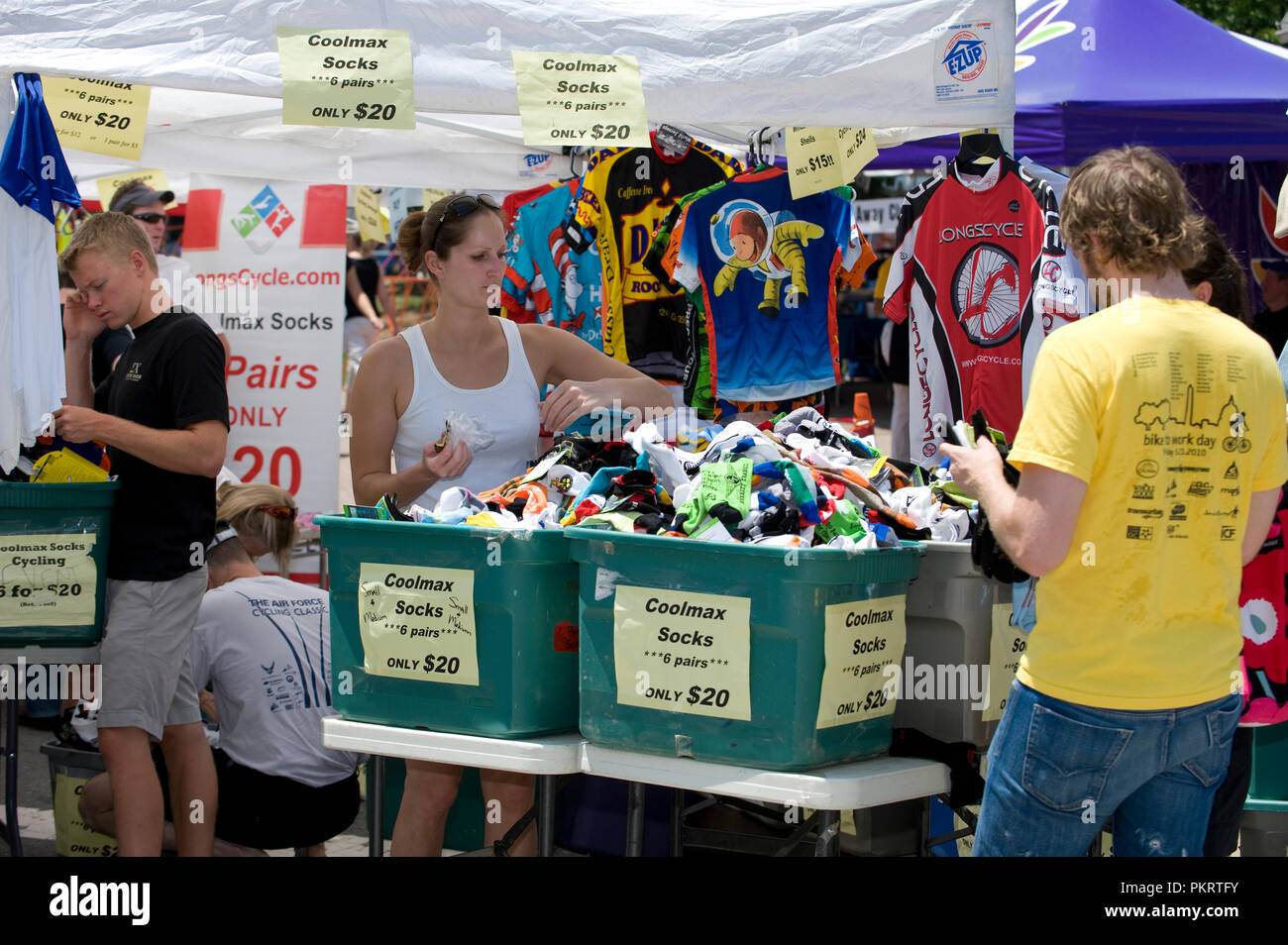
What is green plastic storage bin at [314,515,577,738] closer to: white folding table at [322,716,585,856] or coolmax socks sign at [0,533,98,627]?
white folding table at [322,716,585,856]

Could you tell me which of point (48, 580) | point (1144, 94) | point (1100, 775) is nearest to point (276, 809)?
point (48, 580)

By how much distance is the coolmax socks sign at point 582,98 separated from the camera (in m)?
3.27

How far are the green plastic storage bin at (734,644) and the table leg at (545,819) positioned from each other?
0.35 meters

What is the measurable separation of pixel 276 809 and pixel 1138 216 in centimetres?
276

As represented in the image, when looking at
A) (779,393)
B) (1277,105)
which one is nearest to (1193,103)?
(1277,105)

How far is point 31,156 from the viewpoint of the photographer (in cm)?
335

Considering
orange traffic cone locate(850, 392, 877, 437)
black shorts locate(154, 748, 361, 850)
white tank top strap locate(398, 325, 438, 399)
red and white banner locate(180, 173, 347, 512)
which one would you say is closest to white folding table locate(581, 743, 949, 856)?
orange traffic cone locate(850, 392, 877, 437)

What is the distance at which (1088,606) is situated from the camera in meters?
2.12


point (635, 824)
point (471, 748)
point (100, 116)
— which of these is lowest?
point (635, 824)

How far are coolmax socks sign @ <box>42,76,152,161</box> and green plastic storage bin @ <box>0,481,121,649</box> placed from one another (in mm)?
1096

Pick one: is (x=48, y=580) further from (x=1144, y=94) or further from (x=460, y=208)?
(x=1144, y=94)

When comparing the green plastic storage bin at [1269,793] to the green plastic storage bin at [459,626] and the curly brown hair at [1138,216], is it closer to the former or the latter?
the curly brown hair at [1138,216]

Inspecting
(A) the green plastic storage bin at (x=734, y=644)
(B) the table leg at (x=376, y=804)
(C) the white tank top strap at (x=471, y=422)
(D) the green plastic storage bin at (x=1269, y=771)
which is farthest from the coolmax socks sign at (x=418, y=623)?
(D) the green plastic storage bin at (x=1269, y=771)

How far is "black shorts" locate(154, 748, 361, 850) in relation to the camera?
3.74 meters
